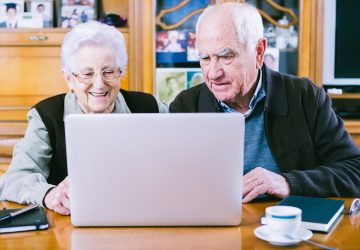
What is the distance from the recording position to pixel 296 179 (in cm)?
152

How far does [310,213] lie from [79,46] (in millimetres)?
870

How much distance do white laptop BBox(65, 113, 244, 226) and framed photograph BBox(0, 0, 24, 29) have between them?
2246 millimetres

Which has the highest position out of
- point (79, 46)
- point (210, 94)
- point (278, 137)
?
point (79, 46)

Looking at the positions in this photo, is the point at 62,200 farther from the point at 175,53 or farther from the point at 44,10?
the point at 44,10

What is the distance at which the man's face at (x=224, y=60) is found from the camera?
1.72 m

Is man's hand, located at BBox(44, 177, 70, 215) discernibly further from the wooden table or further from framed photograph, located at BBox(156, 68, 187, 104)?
framed photograph, located at BBox(156, 68, 187, 104)

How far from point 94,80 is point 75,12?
63.8 inches

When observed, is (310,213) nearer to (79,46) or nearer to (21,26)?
(79,46)

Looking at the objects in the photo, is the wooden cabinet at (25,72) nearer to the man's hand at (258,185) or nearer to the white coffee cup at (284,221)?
the man's hand at (258,185)

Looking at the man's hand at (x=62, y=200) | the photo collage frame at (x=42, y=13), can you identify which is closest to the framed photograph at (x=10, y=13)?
the photo collage frame at (x=42, y=13)

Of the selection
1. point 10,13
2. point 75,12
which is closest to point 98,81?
point 75,12

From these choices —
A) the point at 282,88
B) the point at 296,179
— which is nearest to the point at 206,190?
the point at 296,179

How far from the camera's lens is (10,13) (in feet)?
10.5

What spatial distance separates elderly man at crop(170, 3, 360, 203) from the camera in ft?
5.69
